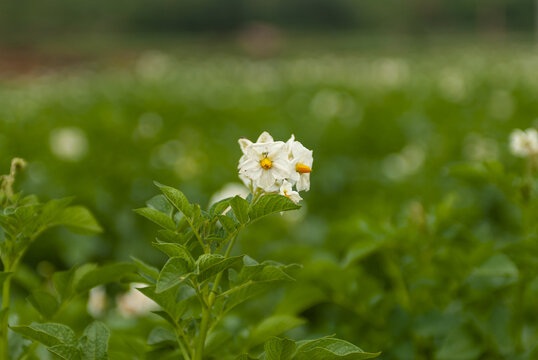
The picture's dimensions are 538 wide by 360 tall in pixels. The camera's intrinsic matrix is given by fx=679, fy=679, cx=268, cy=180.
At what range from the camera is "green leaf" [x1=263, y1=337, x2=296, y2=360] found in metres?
0.95

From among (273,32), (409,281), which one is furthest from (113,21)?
(409,281)

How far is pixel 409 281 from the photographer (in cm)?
170

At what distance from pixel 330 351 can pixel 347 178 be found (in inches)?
137

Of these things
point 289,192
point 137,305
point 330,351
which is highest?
point 137,305

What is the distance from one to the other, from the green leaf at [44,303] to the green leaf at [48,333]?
167mm

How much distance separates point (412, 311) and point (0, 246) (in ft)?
3.19

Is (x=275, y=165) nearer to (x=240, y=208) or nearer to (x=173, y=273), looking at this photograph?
(x=240, y=208)

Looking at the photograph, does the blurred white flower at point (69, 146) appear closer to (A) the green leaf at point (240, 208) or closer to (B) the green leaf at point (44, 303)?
(B) the green leaf at point (44, 303)

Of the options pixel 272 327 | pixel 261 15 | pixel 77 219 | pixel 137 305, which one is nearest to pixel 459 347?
pixel 272 327

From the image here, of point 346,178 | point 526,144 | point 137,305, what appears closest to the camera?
point 526,144

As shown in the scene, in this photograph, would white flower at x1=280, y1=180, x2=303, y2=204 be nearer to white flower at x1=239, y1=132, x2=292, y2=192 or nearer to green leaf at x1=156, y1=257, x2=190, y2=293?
white flower at x1=239, y1=132, x2=292, y2=192

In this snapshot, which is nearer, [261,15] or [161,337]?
[161,337]

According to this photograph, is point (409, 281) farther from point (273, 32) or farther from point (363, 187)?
point (273, 32)

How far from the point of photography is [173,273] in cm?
92
